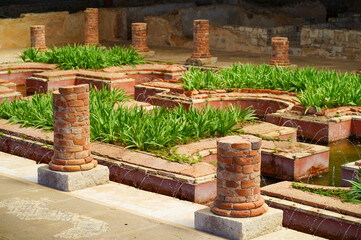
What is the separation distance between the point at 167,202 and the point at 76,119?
1.52 meters

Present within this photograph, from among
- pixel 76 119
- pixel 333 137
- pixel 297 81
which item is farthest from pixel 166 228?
pixel 297 81

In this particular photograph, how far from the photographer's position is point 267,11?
25.9 metres

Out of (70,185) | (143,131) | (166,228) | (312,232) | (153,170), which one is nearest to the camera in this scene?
(166,228)

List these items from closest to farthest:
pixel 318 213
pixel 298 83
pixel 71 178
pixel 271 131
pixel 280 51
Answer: pixel 318 213
pixel 71 178
pixel 271 131
pixel 298 83
pixel 280 51

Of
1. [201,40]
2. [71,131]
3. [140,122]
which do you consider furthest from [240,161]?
[201,40]

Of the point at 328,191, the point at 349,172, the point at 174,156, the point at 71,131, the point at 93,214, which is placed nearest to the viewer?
the point at 93,214

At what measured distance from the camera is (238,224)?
6.55 metres

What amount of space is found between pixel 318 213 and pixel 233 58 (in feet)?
45.1

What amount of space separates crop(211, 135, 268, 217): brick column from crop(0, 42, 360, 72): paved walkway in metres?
12.0

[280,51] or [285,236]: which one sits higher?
[280,51]

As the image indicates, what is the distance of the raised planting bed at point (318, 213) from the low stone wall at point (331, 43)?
1255 cm

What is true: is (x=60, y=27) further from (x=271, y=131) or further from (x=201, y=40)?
(x=271, y=131)

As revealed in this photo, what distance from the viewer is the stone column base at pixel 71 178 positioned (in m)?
8.34

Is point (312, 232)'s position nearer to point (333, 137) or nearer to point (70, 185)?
point (70, 185)
